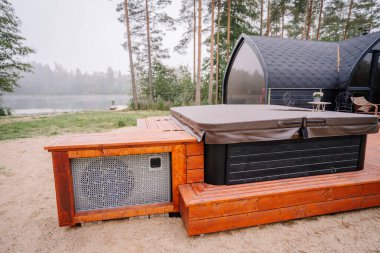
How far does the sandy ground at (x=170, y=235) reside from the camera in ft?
6.04

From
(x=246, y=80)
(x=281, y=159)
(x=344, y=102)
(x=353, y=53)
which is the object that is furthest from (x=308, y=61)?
(x=281, y=159)

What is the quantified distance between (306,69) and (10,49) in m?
14.4

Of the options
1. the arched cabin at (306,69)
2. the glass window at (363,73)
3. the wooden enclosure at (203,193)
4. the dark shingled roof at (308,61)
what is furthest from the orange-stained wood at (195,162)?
the glass window at (363,73)

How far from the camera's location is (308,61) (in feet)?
23.6

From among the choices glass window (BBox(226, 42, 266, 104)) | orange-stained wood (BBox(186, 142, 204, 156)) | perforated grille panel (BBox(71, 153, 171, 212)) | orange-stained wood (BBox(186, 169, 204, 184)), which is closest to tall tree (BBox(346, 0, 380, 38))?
glass window (BBox(226, 42, 266, 104))

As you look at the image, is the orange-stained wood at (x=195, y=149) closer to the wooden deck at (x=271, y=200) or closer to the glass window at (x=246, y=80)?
the wooden deck at (x=271, y=200)

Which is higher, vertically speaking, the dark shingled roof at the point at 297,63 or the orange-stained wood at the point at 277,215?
the dark shingled roof at the point at 297,63

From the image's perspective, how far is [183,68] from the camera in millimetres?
17359

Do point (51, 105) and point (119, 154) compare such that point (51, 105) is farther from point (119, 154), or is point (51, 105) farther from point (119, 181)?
point (119, 154)

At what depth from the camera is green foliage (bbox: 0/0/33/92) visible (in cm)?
1103

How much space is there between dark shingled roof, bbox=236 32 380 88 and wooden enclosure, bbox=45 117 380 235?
4.57 metres

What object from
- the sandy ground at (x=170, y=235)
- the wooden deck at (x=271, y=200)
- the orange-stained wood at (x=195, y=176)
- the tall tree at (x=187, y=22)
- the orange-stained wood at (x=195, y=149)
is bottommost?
the sandy ground at (x=170, y=235)

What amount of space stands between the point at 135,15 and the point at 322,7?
549 inches

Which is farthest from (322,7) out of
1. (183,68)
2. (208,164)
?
(208,164)
